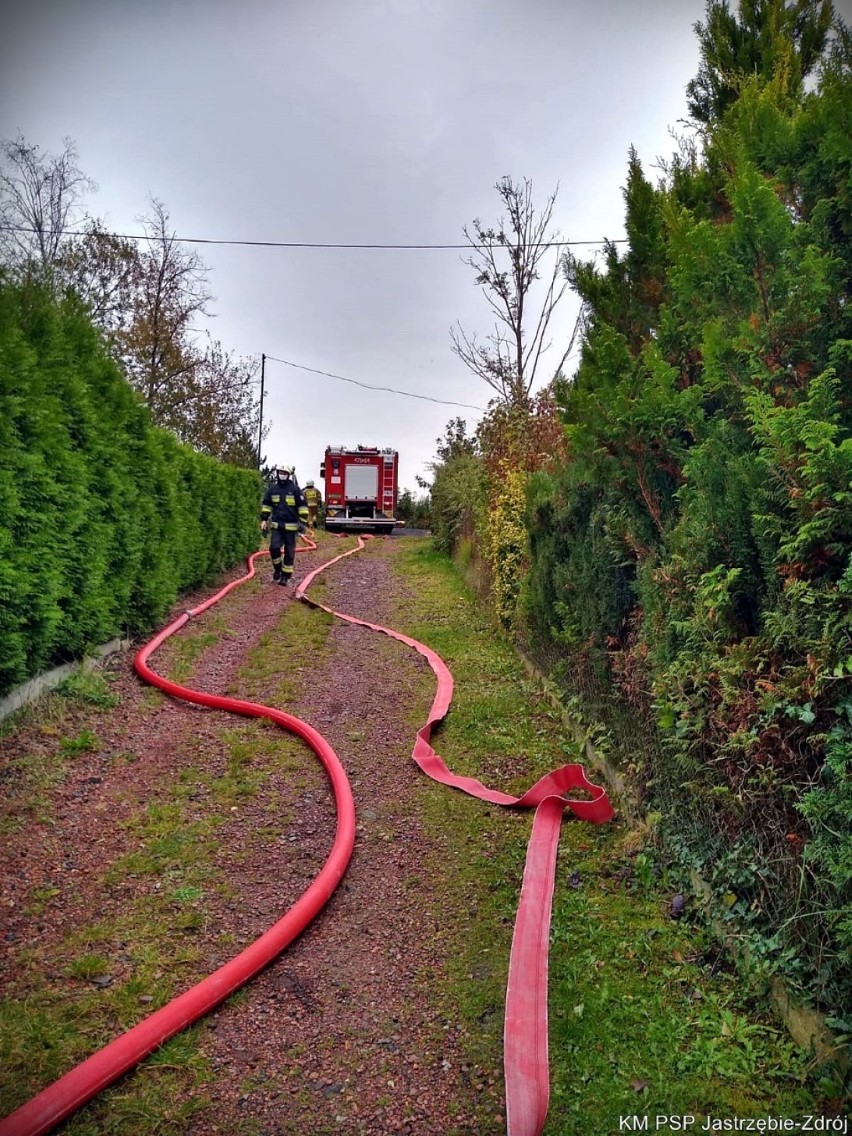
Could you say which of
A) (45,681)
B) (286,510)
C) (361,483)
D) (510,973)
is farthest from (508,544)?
(361,483)

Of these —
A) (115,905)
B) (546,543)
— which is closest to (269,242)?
(546,543)

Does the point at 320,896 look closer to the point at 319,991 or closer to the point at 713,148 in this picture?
the point at 319,991

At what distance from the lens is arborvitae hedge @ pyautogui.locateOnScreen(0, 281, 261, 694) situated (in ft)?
14.2

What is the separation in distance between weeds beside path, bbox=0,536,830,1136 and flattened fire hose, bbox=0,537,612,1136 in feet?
0.20

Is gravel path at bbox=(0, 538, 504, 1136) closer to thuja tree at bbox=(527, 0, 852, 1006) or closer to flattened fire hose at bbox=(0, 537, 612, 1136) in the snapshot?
flattened fire hose at bbox=(0, 537, 612, 1136)

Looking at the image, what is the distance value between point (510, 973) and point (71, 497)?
4.40 metres

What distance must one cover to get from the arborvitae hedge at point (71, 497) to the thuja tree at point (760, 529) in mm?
3697

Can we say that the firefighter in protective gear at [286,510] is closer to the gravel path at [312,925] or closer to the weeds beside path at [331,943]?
the gravel path at [312,925]

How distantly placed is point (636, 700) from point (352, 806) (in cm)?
165

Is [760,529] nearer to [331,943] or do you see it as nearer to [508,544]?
[331,943]

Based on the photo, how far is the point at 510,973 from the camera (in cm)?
247

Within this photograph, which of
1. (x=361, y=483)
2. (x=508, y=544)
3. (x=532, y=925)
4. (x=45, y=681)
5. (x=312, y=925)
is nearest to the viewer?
(x=532, y=925)

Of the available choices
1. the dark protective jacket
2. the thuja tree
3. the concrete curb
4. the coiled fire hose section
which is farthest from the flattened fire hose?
the dark protective jacket

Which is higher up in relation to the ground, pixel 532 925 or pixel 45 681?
pixel 45 681
